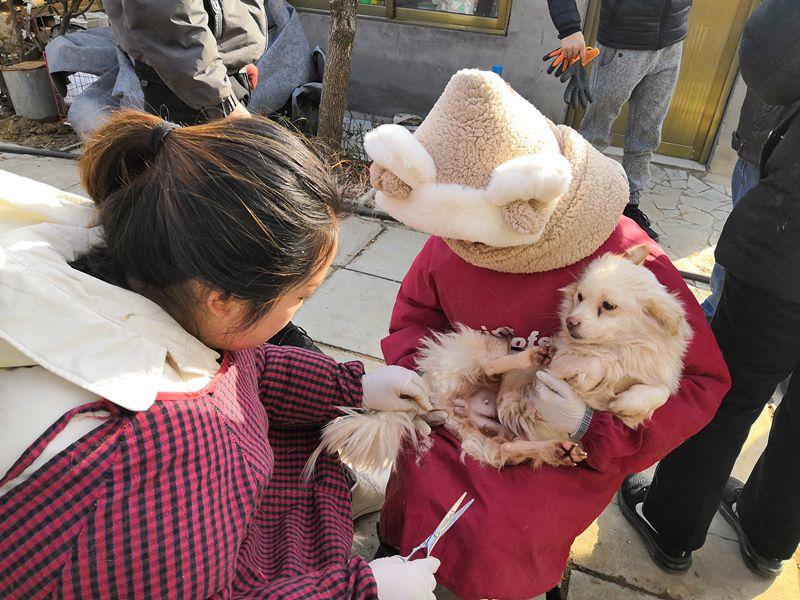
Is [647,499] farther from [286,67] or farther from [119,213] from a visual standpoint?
[286,67]

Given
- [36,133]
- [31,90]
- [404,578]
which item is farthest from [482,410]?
[31,90]

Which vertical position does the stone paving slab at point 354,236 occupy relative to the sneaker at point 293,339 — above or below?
below

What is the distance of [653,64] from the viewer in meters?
3.60

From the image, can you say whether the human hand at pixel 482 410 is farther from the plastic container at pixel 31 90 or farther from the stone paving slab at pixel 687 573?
the plastic container at pixel 31 90

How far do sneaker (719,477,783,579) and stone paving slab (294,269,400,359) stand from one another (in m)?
1.53

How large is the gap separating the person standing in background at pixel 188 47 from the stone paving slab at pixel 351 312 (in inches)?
43.1

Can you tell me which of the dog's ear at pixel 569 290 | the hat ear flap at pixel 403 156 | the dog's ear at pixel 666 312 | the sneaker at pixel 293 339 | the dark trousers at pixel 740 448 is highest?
the hat ear flap at pixel 403 156

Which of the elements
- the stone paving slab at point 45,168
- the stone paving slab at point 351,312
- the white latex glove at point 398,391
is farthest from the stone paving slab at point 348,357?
the stone paving slab at point 45,168

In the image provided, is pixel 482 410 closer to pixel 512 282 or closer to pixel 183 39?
pixel 512 282

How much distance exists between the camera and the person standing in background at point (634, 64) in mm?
3420

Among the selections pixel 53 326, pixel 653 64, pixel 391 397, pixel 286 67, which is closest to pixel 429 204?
pixel 391 397

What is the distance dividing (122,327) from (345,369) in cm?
80

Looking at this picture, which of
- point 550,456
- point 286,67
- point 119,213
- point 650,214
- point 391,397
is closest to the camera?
point 119,213

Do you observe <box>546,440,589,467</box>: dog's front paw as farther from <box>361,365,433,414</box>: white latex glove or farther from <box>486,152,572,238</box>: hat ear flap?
<box>486,152,572,238</box>: hat ear flap
